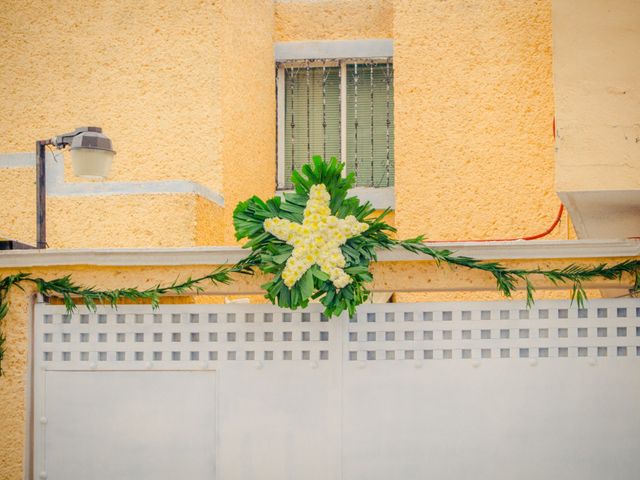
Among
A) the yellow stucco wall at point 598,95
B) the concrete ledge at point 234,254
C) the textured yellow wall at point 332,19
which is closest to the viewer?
the concrete ledge at point 234,254

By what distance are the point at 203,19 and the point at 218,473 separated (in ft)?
15.2

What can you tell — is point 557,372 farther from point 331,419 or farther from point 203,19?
point 203,19

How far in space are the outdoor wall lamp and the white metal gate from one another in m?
0.93

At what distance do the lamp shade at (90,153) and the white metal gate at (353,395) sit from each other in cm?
109

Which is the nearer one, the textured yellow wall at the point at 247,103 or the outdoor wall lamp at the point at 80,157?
the outdoor wall lamp at the point at 80,157

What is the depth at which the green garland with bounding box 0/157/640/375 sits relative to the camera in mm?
5137

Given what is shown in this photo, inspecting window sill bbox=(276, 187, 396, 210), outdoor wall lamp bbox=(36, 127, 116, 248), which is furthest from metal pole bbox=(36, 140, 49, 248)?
window sill bbox=(276, 187, 396, 210)

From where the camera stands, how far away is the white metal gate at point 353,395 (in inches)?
206

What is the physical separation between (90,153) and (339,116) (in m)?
4.86

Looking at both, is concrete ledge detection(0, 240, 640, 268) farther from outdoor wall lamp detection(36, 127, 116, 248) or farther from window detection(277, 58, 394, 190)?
window detection(277, 58, 394, 190)

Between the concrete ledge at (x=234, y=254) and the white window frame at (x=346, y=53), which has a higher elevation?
the white window frame at (x=346, y=53)

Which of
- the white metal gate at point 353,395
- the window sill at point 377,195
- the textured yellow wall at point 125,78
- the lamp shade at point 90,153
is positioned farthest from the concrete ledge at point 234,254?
the window sill at point 377,195

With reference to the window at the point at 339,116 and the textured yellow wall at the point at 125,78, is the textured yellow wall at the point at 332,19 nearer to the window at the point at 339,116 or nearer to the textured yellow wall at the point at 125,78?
the window at the point at 339,116

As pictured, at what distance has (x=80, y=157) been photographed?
587 cm
